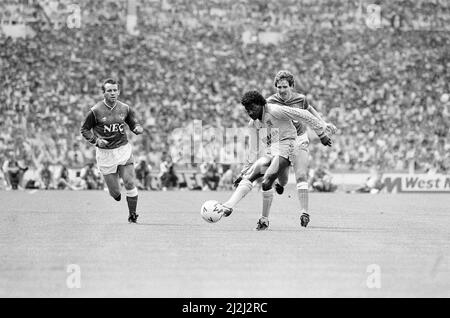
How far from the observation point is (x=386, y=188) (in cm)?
4250

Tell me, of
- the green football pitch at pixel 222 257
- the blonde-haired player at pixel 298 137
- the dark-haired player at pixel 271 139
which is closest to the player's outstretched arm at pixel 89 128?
the green football pitch at pixel 222 257

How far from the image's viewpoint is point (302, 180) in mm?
16906

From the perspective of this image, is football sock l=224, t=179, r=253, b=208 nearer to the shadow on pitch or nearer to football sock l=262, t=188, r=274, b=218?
football sock l=262, t=188, r=274, b=218

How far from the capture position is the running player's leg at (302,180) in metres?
16.6

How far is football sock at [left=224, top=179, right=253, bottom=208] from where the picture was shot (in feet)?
50.5

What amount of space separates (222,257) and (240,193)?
4130 mm

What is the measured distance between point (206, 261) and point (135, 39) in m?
43.0

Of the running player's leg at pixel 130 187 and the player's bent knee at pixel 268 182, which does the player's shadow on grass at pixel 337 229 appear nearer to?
the player's bent knee at pixel 268 182

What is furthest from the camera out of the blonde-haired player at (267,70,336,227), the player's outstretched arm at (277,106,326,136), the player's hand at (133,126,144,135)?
the player's hand at (133,126,144,135)

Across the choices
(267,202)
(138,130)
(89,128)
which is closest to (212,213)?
(267,202)

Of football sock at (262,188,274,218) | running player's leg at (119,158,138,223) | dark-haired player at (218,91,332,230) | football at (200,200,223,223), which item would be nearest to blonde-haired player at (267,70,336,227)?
dark-haired player at (218,91,332,230)

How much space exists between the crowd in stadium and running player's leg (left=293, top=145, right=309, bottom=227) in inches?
1059
